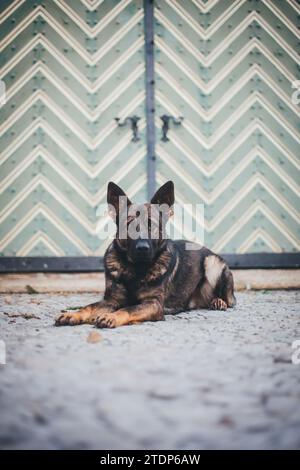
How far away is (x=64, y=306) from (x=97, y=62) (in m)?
2.96

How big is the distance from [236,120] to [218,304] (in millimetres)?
2417

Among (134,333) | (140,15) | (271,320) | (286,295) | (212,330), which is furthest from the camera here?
(140,15)

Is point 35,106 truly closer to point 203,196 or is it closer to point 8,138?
point 8,138

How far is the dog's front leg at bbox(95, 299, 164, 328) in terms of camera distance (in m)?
2.67

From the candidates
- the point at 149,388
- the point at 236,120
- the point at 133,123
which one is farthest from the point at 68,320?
the point at 236,120

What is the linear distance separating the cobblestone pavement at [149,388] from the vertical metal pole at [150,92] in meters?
2.41

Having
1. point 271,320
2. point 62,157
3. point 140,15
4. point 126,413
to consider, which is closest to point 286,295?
point 271,320

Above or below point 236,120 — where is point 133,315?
below

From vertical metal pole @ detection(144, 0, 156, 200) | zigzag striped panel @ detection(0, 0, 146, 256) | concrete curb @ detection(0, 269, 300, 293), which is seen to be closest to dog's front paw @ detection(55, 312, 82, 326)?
concrete curb @ detection(0, 269, 300, 293)

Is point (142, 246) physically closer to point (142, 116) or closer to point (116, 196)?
point (116, 196)

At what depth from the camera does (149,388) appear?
5.16 feet

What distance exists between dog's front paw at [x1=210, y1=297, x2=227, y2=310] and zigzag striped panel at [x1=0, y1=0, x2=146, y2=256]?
1.64 metres

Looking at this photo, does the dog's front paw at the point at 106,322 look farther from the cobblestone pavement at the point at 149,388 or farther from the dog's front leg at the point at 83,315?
the dog's front leg at the point at 83,315

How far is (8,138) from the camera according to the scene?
4.73 meters
